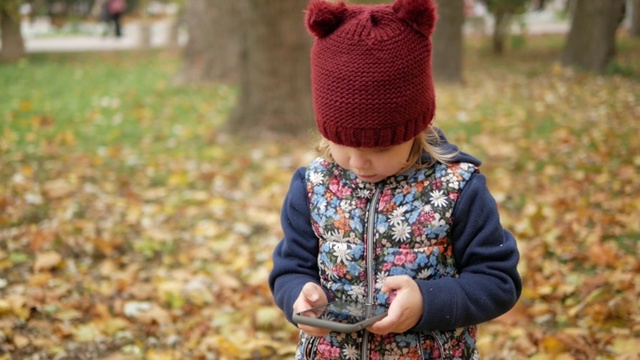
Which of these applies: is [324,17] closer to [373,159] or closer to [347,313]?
[373,159]

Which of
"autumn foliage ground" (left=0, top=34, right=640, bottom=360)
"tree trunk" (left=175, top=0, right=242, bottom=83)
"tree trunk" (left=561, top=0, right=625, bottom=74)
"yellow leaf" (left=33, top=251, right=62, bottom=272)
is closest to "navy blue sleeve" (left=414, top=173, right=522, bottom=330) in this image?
"autumn foliage ground" (left=0, top=34, right=640, bottom=360)

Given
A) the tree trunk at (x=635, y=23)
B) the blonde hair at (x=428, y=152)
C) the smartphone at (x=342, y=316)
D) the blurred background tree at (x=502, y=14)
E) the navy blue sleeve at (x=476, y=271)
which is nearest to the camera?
the smartphone at (x=342, y=316)

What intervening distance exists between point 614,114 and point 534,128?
1.00m

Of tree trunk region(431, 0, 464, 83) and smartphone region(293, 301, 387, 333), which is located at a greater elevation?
smartphone region(293, 301, 387, 333)

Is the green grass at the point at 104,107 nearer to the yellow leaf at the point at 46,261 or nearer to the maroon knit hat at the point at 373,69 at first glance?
the yellow leaf at the point at 46,261

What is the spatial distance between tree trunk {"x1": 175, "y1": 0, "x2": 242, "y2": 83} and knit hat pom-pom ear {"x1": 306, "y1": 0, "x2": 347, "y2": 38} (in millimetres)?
10272

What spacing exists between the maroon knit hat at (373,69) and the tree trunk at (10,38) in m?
14.9

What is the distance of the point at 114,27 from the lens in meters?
24.3

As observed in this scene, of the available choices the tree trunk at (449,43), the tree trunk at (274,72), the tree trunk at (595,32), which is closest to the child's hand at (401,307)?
the tree trunk at (274,72)

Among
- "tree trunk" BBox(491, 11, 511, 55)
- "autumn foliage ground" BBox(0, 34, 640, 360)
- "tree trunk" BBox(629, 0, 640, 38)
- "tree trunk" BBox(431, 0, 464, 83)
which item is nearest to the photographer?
"autumn foliage ground" BBox(0, 34, 640, 360)

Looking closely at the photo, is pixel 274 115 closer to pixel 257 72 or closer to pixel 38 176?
pixel 257 72

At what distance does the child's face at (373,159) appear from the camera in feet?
5.87

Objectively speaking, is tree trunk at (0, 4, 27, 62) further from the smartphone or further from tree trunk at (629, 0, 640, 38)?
the smartphone

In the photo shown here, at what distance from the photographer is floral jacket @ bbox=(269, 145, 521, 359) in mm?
1772
